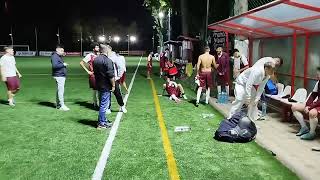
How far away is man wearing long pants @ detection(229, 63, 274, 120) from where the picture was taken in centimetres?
832

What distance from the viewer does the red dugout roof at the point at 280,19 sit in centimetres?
761

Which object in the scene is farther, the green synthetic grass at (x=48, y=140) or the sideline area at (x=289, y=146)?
the green synthetic grass at (x=48, y=140)

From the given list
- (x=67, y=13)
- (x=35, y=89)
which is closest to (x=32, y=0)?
(x=67, y=13)

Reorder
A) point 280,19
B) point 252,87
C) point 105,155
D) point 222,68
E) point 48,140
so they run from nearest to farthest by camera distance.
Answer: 1. point 105,155
2. point 48,140
3. point 252,87
4. point 280,19
5. point 222,68

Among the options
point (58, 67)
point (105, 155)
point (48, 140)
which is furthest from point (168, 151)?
point (58, 67)

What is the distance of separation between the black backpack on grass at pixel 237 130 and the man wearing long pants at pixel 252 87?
0.66 m

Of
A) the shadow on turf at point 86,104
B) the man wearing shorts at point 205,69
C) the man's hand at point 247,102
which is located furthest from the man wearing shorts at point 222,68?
the man's hand at point 247,102

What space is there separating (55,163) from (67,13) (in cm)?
8022

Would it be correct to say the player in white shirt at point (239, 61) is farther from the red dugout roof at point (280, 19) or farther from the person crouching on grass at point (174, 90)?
the person crouching on grass at point (174, 90)

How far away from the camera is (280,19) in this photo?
1014 cm

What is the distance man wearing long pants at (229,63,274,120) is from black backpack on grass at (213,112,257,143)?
66cm

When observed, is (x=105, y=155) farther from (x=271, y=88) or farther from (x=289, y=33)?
(x=289, y=33)

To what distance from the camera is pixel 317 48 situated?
33.9 ft

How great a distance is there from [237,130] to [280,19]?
3.60 m
